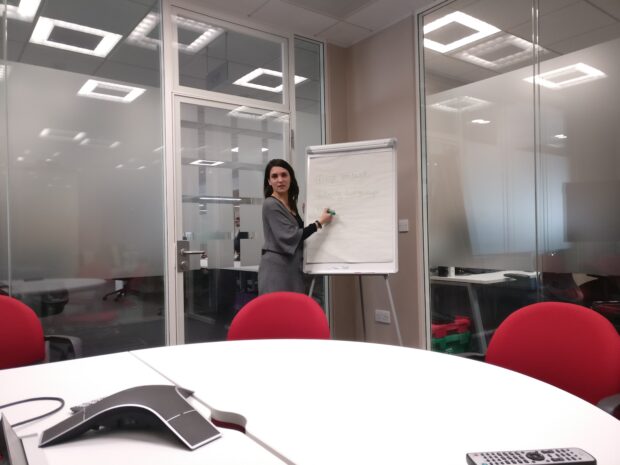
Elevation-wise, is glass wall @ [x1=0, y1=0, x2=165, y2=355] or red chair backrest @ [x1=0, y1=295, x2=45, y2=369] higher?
glass wall @ [x1=0, y1=0, x2=165, y2=355]

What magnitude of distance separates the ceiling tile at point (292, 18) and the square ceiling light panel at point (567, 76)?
5.77 ft

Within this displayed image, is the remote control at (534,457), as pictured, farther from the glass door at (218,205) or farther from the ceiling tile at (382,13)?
the ceiling tile at (382,13)

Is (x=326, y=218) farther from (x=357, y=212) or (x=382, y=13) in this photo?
(x=382, y=13)

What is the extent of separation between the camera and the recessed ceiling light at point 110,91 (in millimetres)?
3092

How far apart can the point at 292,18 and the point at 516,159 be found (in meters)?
2.13

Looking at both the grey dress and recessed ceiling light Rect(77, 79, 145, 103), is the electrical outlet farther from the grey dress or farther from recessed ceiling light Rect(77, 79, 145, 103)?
recessed ceiling light Rect(77, 79, 145, 103)

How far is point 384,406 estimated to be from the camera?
1110 millimetres

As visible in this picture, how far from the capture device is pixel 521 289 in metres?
3.18

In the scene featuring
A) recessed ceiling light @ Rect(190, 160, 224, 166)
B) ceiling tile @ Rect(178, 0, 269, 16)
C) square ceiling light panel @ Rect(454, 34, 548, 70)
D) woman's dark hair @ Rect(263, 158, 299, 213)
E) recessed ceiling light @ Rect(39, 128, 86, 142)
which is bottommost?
woman's dark hair @ Rect(263, 158, 299, 213)

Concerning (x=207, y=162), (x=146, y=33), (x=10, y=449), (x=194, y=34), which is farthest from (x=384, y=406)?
(x=194, y=34)

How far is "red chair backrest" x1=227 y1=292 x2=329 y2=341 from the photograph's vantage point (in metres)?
2.08

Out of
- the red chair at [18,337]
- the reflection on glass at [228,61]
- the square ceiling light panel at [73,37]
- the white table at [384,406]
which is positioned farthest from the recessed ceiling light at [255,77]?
the white table at [384,406]

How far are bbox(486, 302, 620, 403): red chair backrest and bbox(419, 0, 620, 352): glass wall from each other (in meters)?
1.38

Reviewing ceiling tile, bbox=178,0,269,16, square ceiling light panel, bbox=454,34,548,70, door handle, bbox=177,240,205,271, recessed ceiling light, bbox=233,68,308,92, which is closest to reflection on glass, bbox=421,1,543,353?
square ceiling light panel, bbox=454,34,548,70
